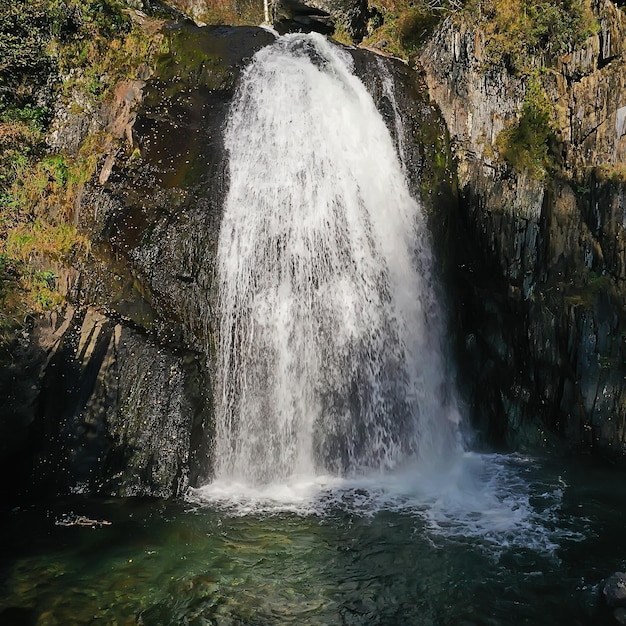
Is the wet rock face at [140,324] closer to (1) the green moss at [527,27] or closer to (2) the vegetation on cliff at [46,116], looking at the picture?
(2) the vegetation on cliff at [46,116]

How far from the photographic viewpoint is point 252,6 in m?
20.7

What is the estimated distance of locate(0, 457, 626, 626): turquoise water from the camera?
574 centimetres

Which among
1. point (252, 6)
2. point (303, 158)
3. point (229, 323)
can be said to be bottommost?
point (229, 323)

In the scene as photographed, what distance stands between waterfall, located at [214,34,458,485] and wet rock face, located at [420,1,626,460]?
3.73ft

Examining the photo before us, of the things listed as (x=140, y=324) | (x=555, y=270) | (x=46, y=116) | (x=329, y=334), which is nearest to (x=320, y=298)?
(x=329, y=334)

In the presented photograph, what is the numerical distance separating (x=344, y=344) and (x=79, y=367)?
14.3 feet

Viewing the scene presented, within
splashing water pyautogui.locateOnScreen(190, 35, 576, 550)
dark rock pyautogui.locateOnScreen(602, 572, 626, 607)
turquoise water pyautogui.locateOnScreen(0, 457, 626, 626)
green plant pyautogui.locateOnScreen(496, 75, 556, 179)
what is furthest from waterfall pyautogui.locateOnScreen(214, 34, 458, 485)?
dark rock pyautogui.locateOnScreen(602, 572, 626, 607)

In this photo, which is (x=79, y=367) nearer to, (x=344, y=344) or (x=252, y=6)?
(x=344, y=344)

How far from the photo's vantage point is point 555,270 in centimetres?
1073

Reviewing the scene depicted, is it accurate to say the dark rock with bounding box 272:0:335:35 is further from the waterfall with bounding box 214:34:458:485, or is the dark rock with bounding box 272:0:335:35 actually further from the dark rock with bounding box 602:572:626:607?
the dark rock with bounding box 602:572:626:607

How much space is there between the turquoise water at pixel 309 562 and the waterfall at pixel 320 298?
125 centimetres

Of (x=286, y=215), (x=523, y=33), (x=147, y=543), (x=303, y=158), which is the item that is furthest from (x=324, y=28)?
(x=147, y=543)

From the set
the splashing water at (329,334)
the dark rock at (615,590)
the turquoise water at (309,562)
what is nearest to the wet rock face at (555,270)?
the splashing water at (329,334)

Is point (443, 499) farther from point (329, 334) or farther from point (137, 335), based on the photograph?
point (137, 335)
